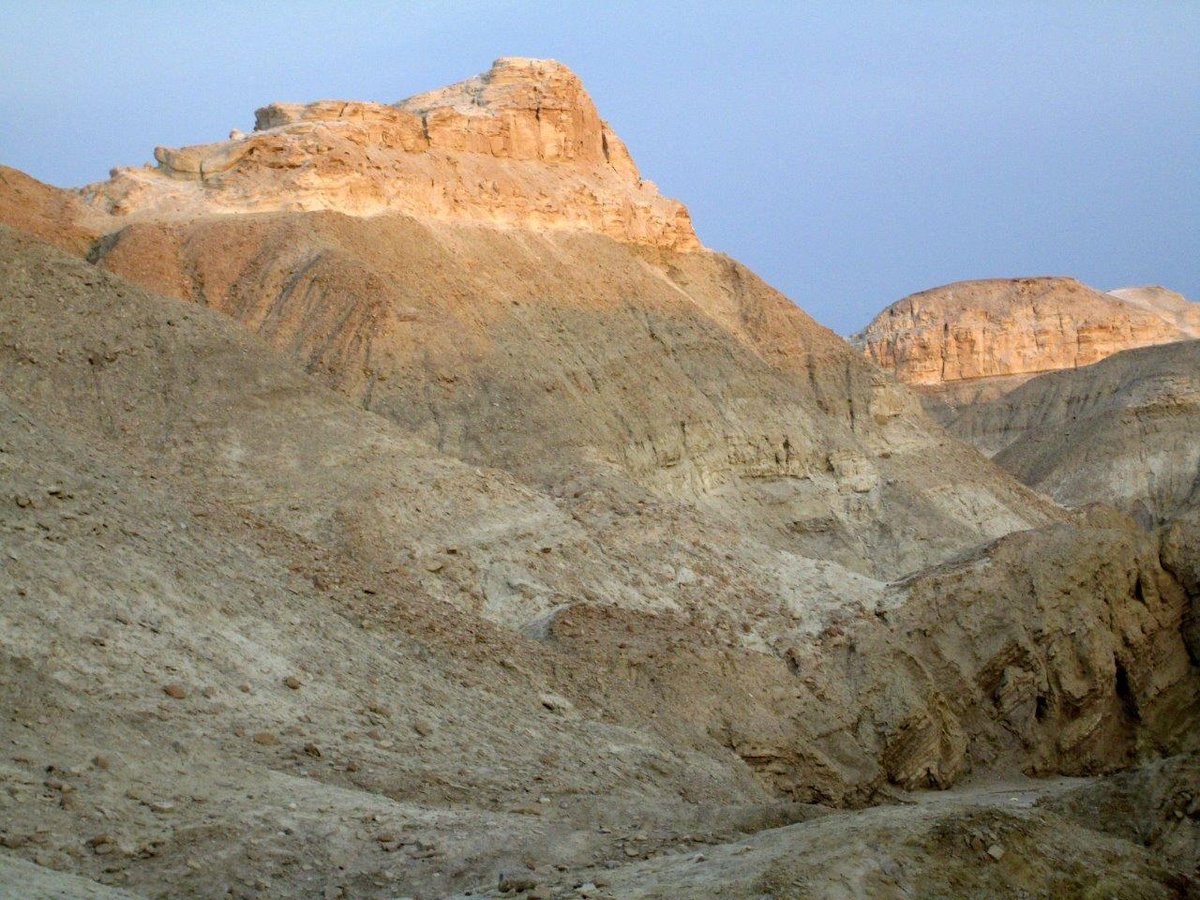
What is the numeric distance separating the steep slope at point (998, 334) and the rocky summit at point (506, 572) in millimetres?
38151

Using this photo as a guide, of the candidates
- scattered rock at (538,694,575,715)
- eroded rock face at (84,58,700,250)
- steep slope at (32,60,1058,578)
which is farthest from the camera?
eroded rock face at (84,58,700,250)

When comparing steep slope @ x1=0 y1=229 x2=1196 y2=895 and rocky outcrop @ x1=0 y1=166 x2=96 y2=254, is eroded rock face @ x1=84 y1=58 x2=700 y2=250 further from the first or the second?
steep slope @ x1=0 y1=229 x2=1196 y2=895

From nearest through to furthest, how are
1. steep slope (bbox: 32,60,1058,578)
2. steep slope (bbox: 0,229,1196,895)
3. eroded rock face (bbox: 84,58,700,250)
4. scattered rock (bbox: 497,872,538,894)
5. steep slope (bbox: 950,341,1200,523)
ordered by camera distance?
1. scattered rock (bbox: 497,872,538,894)
2. steep slope (bbox: 0,229,1196,895)
3. steep slope (bbox: 32,60,1058,578)
4. eroded rock face (bbox: 84,58,700,250)
5. steep slope (bbox: 950,341,1200,523)

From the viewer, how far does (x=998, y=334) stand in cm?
8725

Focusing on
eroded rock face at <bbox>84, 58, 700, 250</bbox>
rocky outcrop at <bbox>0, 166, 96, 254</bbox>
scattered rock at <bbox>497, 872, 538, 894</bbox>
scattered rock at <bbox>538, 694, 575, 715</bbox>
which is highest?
eroded rock face at <bbox>84, 58, 700, 250</bbox>

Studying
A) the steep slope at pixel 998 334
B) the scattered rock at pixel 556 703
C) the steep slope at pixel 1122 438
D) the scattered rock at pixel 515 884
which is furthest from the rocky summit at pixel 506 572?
the steep slope at pixel 998 334

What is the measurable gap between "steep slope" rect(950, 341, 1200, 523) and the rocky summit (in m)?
15.5

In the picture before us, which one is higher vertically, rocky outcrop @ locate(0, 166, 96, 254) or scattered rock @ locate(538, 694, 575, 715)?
rocky outcrop @ locate(0, 166, 96, 254)

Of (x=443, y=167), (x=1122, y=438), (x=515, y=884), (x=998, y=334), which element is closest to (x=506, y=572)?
(x=515, y=884)

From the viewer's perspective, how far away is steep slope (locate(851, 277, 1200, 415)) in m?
86.5

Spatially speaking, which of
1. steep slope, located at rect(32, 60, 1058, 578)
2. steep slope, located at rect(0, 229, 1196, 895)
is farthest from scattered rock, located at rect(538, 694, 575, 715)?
steep slope, located at rect(32, 60, 1058, 578)

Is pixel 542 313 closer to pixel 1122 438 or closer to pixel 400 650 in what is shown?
pixel 400 650

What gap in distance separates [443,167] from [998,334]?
51476 mm

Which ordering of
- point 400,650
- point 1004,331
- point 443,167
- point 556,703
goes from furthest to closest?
point 1004,331, point 443,167, point 556,703, point 400,650
